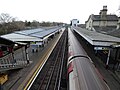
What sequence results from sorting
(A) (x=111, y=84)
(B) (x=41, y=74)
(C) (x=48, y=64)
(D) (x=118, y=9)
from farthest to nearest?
(D) (x=118, y=9)
(C) (x=48, y=64)
(B) (x=41, y=74)
(A) (x=111, y=84)

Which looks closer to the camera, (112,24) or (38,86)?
(38,86)

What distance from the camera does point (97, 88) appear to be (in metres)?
6.11

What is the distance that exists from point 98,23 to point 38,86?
47.0m

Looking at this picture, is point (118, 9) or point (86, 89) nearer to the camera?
point (86, 89)

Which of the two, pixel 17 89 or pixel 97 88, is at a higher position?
pixel 97 88

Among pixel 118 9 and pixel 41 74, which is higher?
pixel 118 9

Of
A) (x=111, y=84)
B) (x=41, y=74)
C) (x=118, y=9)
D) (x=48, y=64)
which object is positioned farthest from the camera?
(x=118, y=9)

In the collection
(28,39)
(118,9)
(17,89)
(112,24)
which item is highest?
(118,9)

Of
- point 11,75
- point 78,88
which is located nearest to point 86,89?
point 78,88

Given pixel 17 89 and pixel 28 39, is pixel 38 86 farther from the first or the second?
pixel 28 39

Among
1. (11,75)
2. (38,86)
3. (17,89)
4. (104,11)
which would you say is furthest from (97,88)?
(104,11)

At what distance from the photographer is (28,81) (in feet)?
43.3

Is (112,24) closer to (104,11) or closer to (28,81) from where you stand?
(104,11)

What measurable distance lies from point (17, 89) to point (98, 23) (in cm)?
4839
